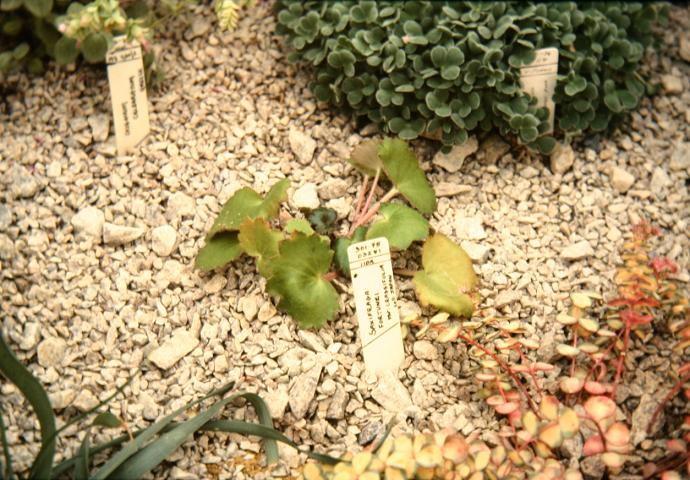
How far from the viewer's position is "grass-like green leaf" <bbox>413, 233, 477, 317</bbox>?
1.68 metres

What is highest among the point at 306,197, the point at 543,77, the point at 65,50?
the point at 65,50

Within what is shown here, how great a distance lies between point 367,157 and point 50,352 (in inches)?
35.7

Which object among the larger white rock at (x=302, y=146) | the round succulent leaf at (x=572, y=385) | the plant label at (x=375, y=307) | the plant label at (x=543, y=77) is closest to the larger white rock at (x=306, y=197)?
the larger white rock at (x=302, y=146)

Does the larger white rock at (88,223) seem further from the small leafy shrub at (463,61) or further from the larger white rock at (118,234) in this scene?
the small leafy shrub at (463,61)

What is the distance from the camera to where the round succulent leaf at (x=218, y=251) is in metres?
1.69

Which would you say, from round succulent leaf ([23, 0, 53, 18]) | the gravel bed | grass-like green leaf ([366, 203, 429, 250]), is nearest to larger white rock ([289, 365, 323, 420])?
the gravel bed

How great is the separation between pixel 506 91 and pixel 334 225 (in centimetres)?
58

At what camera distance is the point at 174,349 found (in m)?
1.62

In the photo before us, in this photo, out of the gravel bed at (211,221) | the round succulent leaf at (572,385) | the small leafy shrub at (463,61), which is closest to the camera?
the round succulent leaf at (572,385)

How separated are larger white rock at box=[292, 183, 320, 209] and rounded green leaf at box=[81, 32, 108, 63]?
2.15 ft

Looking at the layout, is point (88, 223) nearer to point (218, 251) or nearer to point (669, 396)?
point (218, 251)

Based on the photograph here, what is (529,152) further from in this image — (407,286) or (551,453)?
(551,453)

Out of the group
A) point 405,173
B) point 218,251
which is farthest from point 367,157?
point 218,251

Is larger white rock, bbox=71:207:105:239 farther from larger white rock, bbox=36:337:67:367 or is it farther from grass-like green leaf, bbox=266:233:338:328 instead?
grass-like green leaf, bbox=266:233:338:328
